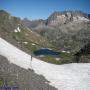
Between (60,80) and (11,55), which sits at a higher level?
(11,55)

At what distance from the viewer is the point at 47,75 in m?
39.2

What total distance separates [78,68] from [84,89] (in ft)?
54.2

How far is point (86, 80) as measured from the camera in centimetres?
3612

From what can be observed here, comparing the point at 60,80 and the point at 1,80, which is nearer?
the point at 1,80

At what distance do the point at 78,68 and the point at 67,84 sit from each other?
46.2 ft

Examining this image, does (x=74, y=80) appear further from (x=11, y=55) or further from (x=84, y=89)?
(x=11, y=55)

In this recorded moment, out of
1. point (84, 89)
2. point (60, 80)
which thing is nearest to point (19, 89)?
point (84, 89)

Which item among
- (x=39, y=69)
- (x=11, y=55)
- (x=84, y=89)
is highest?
(x=11, y=55)

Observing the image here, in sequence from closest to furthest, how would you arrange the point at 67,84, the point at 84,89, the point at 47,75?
the point at 84,89, the point at 67,84, the point at 47,75

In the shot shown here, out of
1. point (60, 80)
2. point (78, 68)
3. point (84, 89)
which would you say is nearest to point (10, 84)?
point (84, 89)

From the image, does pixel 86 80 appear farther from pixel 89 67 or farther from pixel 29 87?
pixel 29 87

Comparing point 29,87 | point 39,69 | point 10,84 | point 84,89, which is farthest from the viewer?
point 39,69

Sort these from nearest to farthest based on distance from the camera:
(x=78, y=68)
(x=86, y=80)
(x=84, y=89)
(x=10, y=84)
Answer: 1. (x=10, y=84)
2. (x=84, y=89)
3. (x=86, y=80)
4. (x=78, y=68)

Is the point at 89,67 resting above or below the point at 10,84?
above
